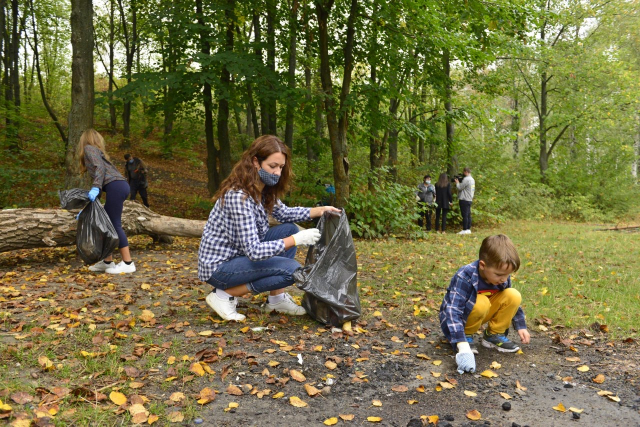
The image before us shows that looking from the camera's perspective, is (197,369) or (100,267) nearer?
(197,369)

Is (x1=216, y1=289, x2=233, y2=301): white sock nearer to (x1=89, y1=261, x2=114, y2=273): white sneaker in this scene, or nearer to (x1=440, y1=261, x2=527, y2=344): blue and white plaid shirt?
(x1=440, y1=261, x2=527, y2=344): blue and white plaid shirt

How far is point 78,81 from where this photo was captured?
6715 mm

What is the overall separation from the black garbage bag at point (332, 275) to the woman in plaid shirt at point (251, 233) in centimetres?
13

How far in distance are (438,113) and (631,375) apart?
33.1 ft

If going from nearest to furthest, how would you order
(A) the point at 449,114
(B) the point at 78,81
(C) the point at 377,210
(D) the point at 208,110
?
1. (B) the point at 78,81
2. (C) the point at 377,210
3. (A) the point at 449,114
4. (D) the point at 208,110

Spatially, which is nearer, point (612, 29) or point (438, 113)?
point (438, 113)

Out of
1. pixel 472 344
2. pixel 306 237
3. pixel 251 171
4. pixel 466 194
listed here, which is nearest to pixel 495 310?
pixel 472 344

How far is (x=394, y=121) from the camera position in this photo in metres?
10.1

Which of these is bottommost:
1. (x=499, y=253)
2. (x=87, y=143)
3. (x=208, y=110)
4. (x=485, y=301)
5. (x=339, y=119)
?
(x=485, y=301)

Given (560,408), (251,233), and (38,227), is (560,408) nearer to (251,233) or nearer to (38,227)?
(251,233)

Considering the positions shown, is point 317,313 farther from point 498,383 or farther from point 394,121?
point 394,121

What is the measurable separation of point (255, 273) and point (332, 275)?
0.60m

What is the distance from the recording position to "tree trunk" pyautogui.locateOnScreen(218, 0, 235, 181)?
9.21m

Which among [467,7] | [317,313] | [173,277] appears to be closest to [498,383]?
[317,313]
